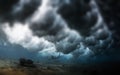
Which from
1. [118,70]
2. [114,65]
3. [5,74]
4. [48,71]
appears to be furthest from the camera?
[114,65]

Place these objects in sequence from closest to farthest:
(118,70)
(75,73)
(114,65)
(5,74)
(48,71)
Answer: (5,74) → (48,71) → (75,73) → (118,70) → (114,65)

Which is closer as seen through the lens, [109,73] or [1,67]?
[1,67]

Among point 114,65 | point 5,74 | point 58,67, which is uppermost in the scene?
point 114,65

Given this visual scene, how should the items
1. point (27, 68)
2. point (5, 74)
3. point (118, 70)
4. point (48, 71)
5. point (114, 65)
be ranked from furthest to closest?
point (114, 65), point (118, 70), point (48, 71), point (27, 68), point (5, 74)

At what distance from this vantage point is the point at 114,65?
83.3ft

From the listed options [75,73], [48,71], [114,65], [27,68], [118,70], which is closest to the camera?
[27,68]

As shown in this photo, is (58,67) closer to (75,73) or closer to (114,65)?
(75,73)

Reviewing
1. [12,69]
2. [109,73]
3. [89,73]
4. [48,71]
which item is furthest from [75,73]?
[12,69]

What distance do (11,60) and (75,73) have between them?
5.99m

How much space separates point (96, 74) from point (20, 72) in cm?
747

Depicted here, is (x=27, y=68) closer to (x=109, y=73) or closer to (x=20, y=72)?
(x=20, y=72)

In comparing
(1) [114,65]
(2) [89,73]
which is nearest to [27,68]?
(2) [89,73]

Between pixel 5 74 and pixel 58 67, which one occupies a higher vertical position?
pixel 58 67

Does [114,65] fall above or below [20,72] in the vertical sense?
above
